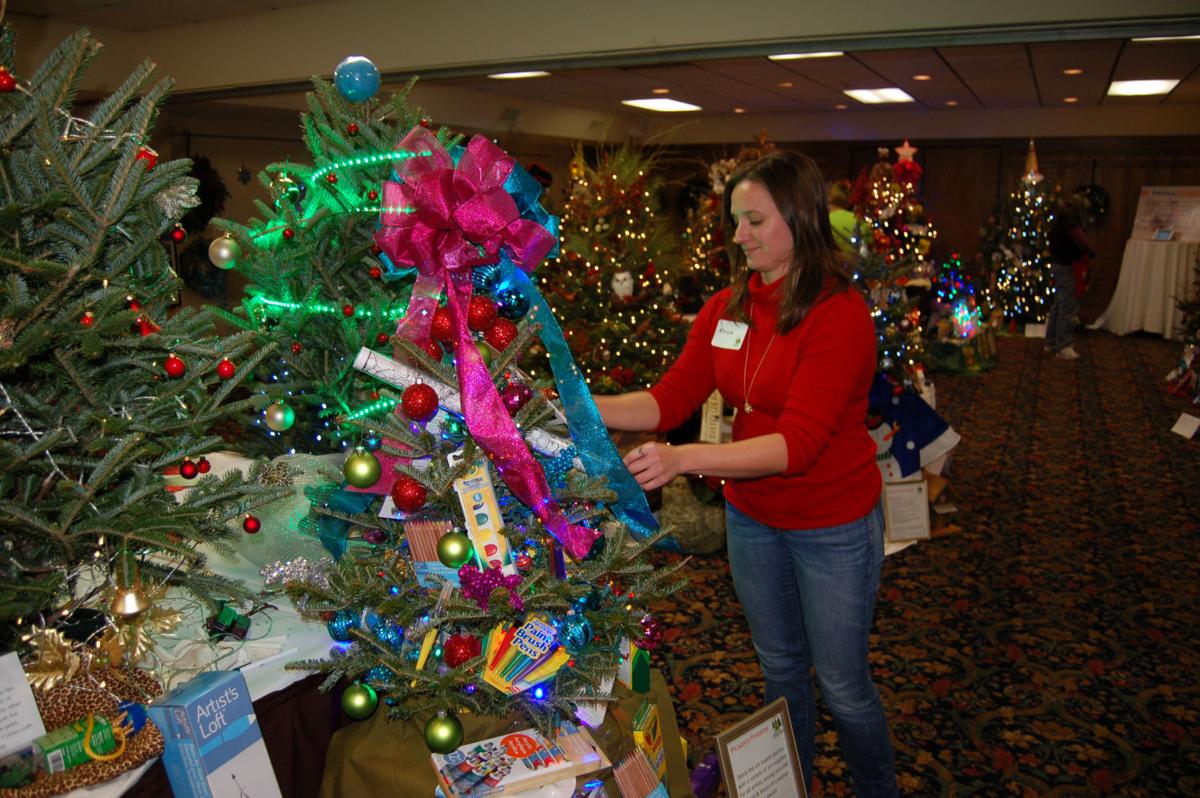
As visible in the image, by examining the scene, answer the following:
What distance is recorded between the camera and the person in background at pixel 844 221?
Answer: 15.5 ft

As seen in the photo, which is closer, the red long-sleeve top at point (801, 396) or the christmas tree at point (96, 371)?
the christmas tree at point (96, 371)

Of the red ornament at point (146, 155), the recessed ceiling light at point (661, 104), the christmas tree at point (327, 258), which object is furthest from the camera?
the recessed ceiling light at point (661, 104)

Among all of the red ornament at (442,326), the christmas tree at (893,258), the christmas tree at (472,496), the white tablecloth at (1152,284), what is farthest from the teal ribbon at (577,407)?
the white tablecloth at (1152,284)

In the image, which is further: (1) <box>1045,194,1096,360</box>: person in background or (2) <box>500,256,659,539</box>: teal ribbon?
(1) <box>1045,194,1096,360</box>: person in background

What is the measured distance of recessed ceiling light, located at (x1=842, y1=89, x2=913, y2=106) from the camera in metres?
9.86

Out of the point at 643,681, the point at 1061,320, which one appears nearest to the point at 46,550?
the point at 643,681

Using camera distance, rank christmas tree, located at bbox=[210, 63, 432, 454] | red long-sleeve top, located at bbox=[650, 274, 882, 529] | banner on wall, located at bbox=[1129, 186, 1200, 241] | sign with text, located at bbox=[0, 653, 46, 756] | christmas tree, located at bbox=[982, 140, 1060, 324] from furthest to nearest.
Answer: banner on wall, located at bbox=[1129, 186, 1200, 241] → christmas tree, located at bbox=[982, 140, 1060, 324] → christmas tree, located at bbox=[210, 63, 432, 454] → red long-sleeve top, located at bbox=[650, 274, 882, 529] → sign with text, located at bbox=[0, 653, 46, 756]

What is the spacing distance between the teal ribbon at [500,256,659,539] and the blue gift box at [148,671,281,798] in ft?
2.28

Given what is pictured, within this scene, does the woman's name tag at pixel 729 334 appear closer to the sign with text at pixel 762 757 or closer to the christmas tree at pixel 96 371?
the sign with text at pixel 762 757

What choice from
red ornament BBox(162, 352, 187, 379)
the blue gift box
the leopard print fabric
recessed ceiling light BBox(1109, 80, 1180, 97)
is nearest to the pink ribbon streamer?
red ornament BBox(162, 352, 187, 379)

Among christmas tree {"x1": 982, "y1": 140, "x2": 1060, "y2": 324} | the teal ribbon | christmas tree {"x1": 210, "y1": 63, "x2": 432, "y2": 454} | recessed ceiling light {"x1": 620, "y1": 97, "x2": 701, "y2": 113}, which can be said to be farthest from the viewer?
christmas tree {"x1": 982, "y1": 140, "x2": 1060, "y2": 324}

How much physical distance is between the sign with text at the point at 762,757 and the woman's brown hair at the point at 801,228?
799mm

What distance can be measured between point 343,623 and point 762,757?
33.3 inches

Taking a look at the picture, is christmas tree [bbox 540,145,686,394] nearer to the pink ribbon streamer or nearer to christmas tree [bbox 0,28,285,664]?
the pink ribbon streamer
